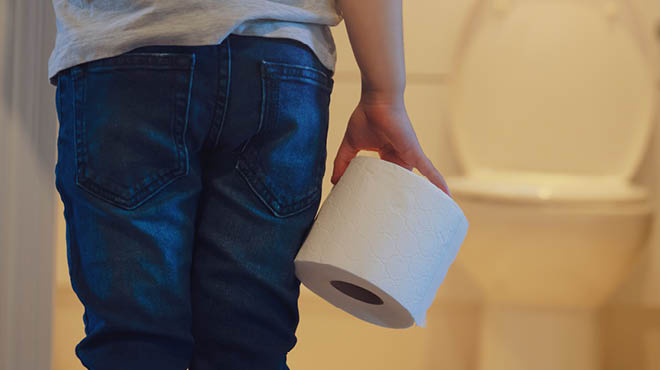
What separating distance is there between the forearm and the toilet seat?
54 cm

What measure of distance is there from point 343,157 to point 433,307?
32.6 inches

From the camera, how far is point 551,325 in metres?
1.16

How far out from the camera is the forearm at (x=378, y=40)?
53 cm

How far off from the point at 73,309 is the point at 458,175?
2.62ft

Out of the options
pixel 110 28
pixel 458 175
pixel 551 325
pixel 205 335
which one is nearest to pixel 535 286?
pixel 551 325

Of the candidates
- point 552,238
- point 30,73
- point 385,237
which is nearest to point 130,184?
point 385,237

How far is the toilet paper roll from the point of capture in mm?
527

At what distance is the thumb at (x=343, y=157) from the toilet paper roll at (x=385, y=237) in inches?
2.8

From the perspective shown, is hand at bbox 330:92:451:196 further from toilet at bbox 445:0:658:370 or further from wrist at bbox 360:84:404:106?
toilet at bbox 445:0:658:370

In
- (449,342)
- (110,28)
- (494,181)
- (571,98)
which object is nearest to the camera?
(110,28)

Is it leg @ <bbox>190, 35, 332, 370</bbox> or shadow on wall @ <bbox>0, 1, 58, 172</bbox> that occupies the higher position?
shadow on wall @ <bbox>0, 1, 58, 172</bbox>

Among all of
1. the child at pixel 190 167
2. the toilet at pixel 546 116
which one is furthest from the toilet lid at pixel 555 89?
the child at pixel 190 167

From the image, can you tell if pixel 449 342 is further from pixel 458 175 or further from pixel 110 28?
pixel 110 28

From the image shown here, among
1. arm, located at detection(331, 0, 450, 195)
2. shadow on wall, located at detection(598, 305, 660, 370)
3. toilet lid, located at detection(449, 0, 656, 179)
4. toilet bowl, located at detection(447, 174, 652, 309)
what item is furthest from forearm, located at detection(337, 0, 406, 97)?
shadow on wall, located at detection(598, 305, 660, 370)
